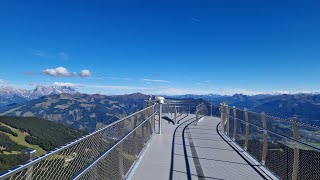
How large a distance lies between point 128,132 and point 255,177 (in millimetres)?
3041

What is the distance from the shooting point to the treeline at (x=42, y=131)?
127500mm

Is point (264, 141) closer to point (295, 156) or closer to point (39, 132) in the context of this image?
point (295, 156)

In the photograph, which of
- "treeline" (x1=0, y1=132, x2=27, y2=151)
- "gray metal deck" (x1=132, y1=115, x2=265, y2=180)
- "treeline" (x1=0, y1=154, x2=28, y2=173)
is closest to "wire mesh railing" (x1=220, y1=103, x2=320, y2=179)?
"gray metal deck" (x1=132, y1=115, x2=265, y2=180)

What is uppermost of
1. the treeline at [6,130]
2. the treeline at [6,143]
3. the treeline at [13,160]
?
the treeline at [13,160]

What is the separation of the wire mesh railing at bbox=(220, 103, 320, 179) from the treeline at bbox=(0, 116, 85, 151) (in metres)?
117

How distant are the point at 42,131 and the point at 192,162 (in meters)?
148

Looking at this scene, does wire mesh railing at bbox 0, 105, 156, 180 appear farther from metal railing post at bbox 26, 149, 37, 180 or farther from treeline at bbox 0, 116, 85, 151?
treeline at bbox 0, 116, 85, 151

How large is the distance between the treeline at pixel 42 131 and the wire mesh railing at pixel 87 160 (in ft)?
390

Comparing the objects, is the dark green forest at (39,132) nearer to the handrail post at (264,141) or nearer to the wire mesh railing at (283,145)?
the wire mesh railing at (283,145)

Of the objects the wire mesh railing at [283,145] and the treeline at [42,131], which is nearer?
the wire mesh railing at [283,145]

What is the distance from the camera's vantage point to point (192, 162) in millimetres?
8422

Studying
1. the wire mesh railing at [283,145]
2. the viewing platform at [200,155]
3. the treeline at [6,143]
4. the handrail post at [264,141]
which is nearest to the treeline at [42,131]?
the treeline at [6,143]

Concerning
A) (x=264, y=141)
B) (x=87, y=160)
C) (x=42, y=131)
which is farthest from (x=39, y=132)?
(x=87, y=160)

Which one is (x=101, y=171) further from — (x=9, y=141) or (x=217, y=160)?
(x=9, y=141)
